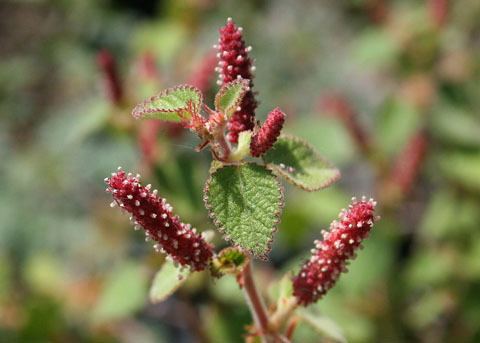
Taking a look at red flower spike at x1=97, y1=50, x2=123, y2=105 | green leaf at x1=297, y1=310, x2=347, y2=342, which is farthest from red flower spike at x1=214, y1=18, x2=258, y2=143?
red flower spike at x1=97, y1=50, x2=123, y2=105

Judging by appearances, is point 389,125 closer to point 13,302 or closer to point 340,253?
point 13,302

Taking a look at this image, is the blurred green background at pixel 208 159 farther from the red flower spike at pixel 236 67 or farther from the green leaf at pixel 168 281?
the red flower spike at pixel 236 67

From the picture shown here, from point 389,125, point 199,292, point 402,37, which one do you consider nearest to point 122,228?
point 199,292

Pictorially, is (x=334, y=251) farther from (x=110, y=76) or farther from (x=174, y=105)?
(x=110, y=76)

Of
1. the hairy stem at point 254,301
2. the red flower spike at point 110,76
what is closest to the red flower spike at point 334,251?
the hairy stem at point 254,301

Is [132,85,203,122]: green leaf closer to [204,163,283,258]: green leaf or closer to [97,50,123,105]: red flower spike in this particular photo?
[204,163,283,258]: green leaf

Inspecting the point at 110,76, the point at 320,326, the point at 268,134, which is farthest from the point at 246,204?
the point at 110,76
